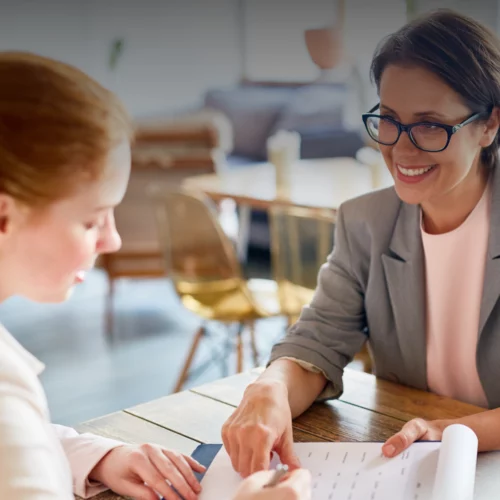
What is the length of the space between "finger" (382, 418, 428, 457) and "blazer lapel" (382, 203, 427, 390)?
0.34 meters

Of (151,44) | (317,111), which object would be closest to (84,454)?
(317,111)

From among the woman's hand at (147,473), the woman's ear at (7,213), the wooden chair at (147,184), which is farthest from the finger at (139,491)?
the wooden chair at (147,184)

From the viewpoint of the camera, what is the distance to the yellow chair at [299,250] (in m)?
2.80

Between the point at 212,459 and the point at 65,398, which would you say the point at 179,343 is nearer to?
the point at 65,398

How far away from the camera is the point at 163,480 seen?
3.36ft

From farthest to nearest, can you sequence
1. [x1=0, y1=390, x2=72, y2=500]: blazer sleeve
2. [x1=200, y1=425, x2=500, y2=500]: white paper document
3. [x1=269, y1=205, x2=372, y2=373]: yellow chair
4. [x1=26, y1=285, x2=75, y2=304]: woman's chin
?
[x1=269, y1=205, x2=372, y2=373]: yellow chair
[x1=200, y1=425, x2=500, y2=500]: white paper document
[x1=26, y1=285, x2=75, y2=304]: woman's chin
[x1=0, y1=390, x2=72, y2=500]: blazer sleeve

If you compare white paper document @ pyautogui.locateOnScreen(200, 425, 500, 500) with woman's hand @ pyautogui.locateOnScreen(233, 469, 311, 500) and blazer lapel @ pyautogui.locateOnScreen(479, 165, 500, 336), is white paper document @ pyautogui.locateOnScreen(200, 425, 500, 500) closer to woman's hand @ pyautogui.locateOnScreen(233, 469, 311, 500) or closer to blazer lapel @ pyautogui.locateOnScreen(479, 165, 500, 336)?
woman's hand @ pyautogui.locateOnScreen(233, 469, 311, 500)

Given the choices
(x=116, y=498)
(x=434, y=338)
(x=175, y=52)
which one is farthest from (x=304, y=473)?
(x=175, y=52)

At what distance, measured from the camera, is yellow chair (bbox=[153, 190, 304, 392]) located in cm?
313

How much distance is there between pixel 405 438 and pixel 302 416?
23cm

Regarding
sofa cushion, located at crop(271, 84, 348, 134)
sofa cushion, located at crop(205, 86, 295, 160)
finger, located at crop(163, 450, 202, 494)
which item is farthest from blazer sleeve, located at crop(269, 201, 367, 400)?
sofa cushion, located at crop(205, 86, 295, 160)

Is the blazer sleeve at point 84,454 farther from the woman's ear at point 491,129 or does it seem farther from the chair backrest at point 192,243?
the chair backrest at point 192,243

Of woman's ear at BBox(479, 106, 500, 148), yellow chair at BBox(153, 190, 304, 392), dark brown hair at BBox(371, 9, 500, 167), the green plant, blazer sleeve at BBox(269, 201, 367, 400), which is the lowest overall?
yellow chair at BBox(153, 190, 304, 392)

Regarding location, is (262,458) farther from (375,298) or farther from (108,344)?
(108,344)
